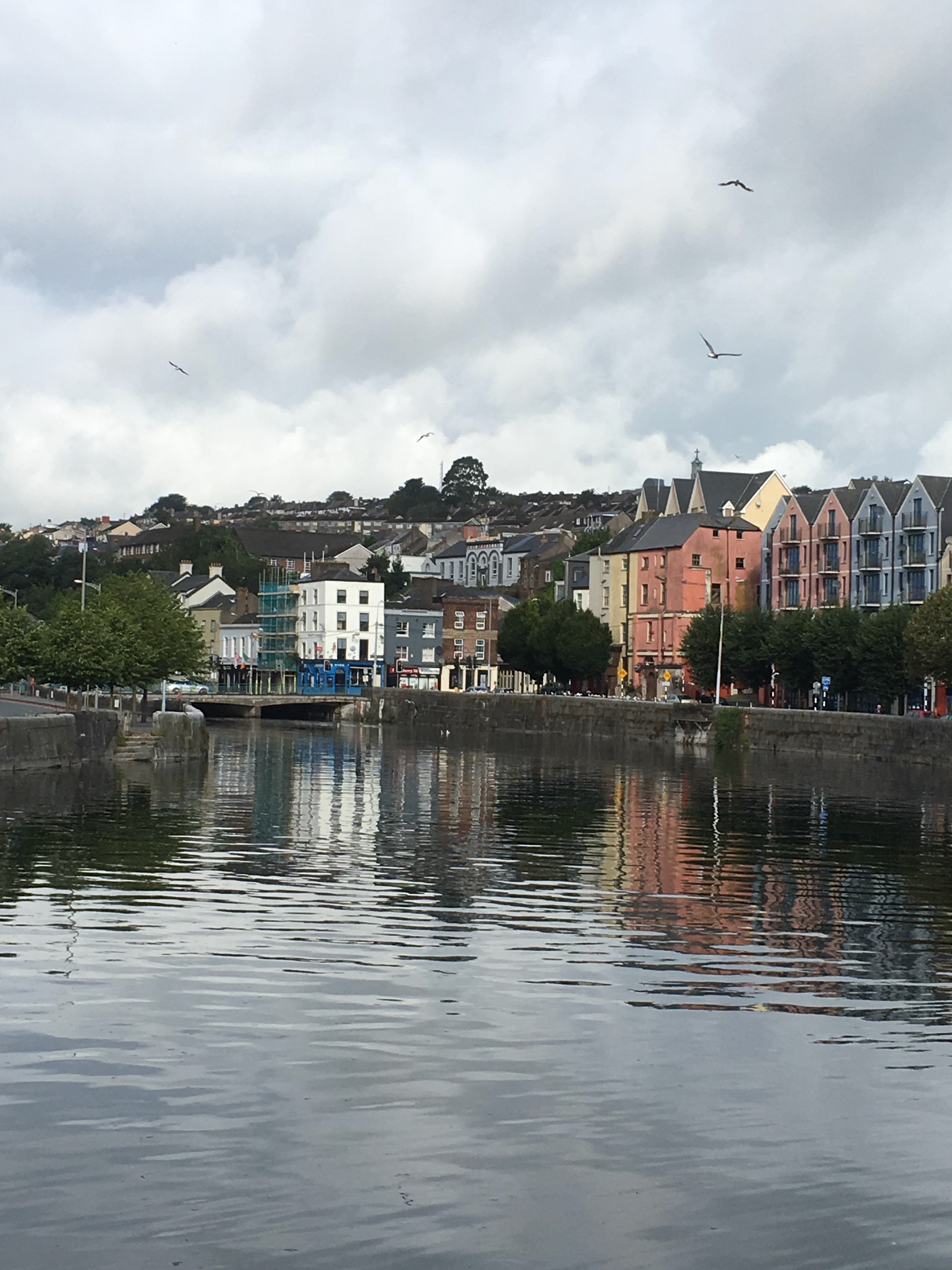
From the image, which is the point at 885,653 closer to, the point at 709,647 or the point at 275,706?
the point at 709,647

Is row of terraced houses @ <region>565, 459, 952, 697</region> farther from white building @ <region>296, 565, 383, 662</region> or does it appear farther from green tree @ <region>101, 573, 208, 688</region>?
green tree @ <region>101, 573, 208, 688</region>

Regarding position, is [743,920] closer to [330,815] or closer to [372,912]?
[372,912]

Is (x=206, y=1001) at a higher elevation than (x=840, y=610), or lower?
lower

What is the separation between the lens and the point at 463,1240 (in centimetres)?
1270

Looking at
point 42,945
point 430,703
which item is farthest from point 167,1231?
point 430,703

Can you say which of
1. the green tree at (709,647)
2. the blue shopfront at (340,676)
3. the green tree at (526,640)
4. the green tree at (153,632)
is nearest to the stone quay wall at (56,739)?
the green tree at (153,632)

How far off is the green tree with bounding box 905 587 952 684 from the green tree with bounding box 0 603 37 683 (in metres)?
49.6

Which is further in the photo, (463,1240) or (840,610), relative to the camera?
(840,610)

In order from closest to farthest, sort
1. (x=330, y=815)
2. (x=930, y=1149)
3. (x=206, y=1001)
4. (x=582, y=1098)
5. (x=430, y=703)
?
(x=930, y=1149) < (x=582, y=1098) < (x=206, y=1001) < (x=330, y=815) < (x=430, y=703)

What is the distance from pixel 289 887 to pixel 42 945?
8.31 m

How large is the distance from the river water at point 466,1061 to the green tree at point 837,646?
74.6 meters

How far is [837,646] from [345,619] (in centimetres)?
7176

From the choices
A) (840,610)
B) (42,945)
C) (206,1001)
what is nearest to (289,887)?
(42,945)

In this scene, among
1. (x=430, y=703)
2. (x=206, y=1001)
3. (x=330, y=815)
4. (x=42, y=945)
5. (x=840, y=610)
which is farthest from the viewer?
(x=430, y=703)
